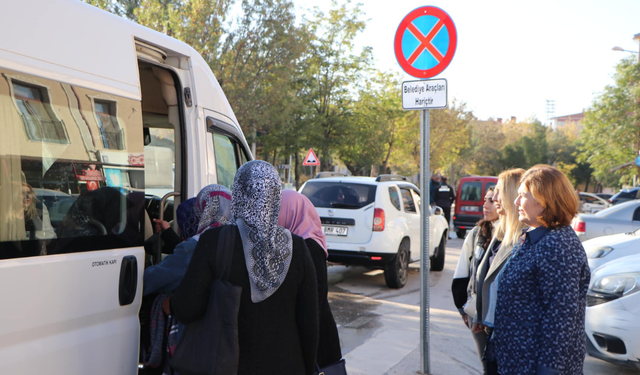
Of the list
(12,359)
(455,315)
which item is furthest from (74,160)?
(455,315)

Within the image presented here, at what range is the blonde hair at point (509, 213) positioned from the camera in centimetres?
309

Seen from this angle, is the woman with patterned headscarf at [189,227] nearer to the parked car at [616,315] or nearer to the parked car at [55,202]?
the parked car at [55,202]

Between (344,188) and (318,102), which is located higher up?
(318,102)

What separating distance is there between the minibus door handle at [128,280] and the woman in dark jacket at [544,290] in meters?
1.85

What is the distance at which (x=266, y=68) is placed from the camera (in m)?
18.5

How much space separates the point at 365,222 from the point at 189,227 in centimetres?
543

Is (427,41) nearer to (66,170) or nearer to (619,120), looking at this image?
(66,170)

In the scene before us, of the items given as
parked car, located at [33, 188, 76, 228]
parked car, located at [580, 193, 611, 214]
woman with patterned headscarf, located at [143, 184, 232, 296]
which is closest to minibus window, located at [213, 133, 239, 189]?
woman with patterned headscarf, located at [143, 184, 232, 296]

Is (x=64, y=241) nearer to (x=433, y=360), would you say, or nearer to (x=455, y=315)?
(x=433, y=360)

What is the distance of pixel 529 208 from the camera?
8.72 feet

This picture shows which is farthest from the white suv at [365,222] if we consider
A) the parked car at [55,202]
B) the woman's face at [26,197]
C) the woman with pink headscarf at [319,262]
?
the woman's face at [26,197]

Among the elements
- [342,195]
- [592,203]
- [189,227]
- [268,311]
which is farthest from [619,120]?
[268,311]

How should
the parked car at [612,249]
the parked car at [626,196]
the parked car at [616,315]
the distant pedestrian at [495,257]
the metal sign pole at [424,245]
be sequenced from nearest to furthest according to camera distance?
1. the distant pedestrian at [495,257]
2. the parked car at [616,315]
3. the metal sign pole at [424,245]
4. the parked car at [612,249]
5. the parked car at [626,196]

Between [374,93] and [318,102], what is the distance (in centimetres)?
349
